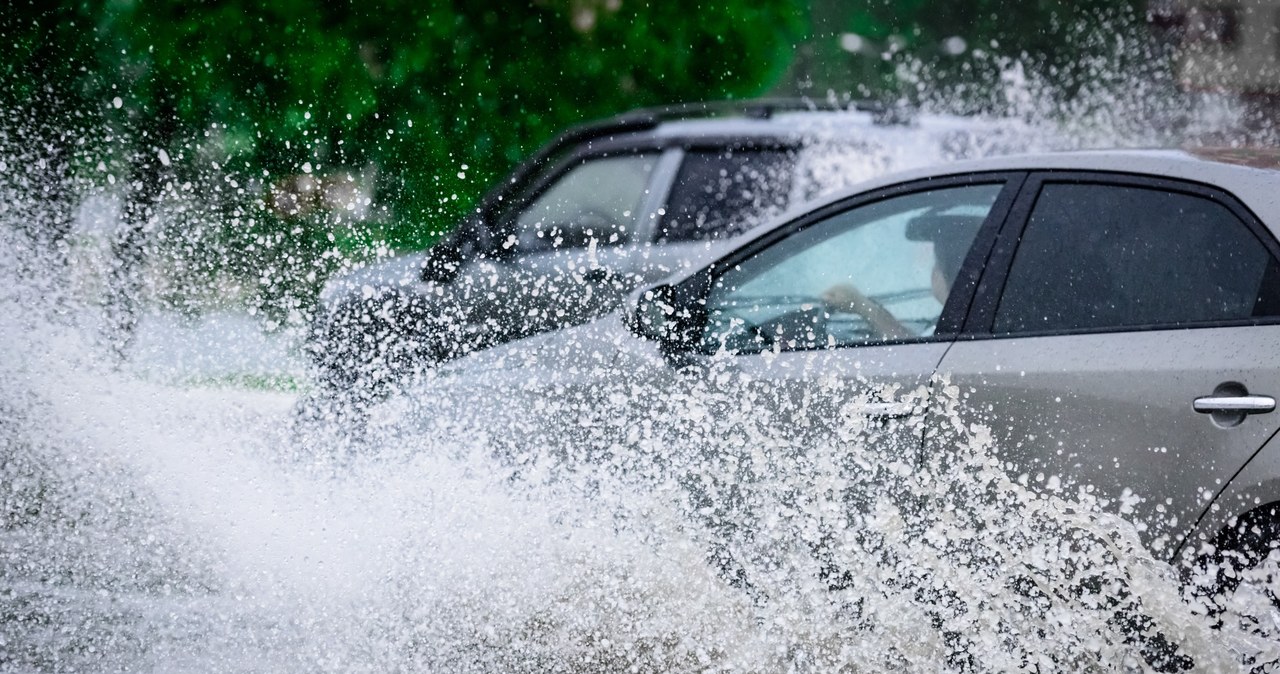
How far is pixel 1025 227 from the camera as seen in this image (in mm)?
3992

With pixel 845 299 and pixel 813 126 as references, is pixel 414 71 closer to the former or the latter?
pixel 813 126

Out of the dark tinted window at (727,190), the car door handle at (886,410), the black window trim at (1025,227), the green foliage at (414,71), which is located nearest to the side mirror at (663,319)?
the car door handle at (886,410)

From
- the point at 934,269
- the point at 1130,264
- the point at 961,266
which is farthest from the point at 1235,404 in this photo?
the point at 934,269

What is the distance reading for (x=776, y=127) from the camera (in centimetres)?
738

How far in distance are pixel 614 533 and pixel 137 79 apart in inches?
390

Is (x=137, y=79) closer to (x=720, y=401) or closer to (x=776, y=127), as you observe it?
(x=776, y=127)

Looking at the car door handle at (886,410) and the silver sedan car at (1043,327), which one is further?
the car door handle at (886,410)

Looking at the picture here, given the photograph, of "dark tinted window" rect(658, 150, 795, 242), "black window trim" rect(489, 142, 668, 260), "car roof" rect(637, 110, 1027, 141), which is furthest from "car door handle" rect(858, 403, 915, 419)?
"black window trim" rect(489, 142, 668, 260)

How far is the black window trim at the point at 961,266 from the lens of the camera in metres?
4.04

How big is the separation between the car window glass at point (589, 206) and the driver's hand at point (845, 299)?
2.56 m

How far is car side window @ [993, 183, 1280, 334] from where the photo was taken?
3.47 meters

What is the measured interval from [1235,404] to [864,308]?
52.7 inches

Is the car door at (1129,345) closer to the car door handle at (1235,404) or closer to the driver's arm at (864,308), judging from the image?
the car door handle at (1235,404)

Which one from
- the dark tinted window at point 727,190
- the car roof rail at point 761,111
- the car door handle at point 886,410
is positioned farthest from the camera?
the car roof rail at point 761,111
